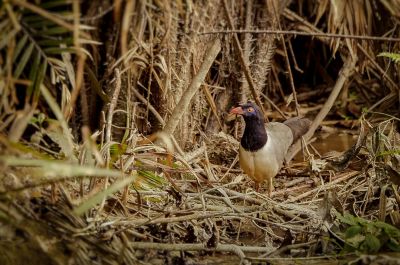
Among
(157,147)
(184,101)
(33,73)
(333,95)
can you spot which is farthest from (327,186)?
(33,73)

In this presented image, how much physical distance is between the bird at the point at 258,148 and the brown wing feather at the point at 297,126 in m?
0.44

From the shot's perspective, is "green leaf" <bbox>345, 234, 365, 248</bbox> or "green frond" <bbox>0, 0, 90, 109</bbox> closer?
"green frond" <bbox>0, 0, 90, 109</bbox>

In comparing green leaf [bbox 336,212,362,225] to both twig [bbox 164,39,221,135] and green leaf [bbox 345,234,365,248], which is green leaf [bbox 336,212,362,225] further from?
twig [bbox 164,39,221,135]

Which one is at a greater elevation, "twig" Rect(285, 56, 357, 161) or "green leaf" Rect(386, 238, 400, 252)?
"twig" Rect(285, 56, 357, 161)

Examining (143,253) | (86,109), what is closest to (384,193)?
(143,253)

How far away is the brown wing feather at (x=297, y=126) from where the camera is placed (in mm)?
6938

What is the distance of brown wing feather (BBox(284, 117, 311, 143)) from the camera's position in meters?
6.94

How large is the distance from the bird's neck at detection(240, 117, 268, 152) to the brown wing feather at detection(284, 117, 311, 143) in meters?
0.70

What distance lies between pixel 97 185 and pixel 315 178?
2311 millimetres

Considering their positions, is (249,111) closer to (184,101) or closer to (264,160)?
(264,160)

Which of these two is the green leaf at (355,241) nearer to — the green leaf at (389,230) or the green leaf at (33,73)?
the green leaf at (389,230)

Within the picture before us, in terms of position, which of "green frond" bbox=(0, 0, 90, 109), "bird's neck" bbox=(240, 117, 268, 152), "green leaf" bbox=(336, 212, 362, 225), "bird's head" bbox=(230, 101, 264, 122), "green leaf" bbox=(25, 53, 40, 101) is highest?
"green frond" bbox=(0, 0, 90, 109)

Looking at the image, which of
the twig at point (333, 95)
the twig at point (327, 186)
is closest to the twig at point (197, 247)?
the twig at point (327, 186)

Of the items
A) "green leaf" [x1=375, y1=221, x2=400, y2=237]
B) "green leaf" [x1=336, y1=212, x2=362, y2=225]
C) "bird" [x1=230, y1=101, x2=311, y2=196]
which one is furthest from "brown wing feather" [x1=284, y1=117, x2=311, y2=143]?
"green leaf" [x1=375, y1=221, x2=400, y2=237]
